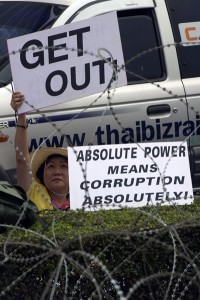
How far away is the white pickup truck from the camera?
24.3ft

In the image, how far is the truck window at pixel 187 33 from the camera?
308 inches

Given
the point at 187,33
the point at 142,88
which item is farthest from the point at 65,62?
the point at 187,33

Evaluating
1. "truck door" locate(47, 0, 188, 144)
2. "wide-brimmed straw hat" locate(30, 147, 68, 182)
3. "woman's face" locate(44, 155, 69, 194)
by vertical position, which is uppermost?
"truck door" locate(47, 0, 188, 144)

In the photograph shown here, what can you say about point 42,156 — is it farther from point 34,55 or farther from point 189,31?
point 189,31

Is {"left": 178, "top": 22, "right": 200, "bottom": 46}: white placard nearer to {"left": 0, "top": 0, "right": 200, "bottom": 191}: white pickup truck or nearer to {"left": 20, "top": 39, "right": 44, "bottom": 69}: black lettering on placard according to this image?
{"left": 0, "top": 0, "right": 200, "bottom": 191}: white pickup truck

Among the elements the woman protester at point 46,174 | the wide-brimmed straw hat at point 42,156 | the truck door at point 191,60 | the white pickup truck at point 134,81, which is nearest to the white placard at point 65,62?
the woman protester at point 46,174

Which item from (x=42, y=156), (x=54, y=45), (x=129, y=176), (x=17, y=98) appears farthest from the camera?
(x=42, y=156)

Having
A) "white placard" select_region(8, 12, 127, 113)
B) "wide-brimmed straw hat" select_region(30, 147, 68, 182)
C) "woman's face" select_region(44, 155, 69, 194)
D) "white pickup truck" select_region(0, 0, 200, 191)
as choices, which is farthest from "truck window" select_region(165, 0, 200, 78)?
"white placard" select_region(8, 12, 127, 113)

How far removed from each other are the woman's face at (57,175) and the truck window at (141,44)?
1.19 m

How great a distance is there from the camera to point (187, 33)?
25.7ft

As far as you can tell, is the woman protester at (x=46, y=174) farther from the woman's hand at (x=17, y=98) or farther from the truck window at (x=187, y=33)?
the truck window at (x=187, y=33)

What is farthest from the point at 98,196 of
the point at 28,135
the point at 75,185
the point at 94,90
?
the point at 28,135

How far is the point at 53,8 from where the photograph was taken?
7.71 meters

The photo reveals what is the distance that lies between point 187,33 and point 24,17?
4.11 ft
